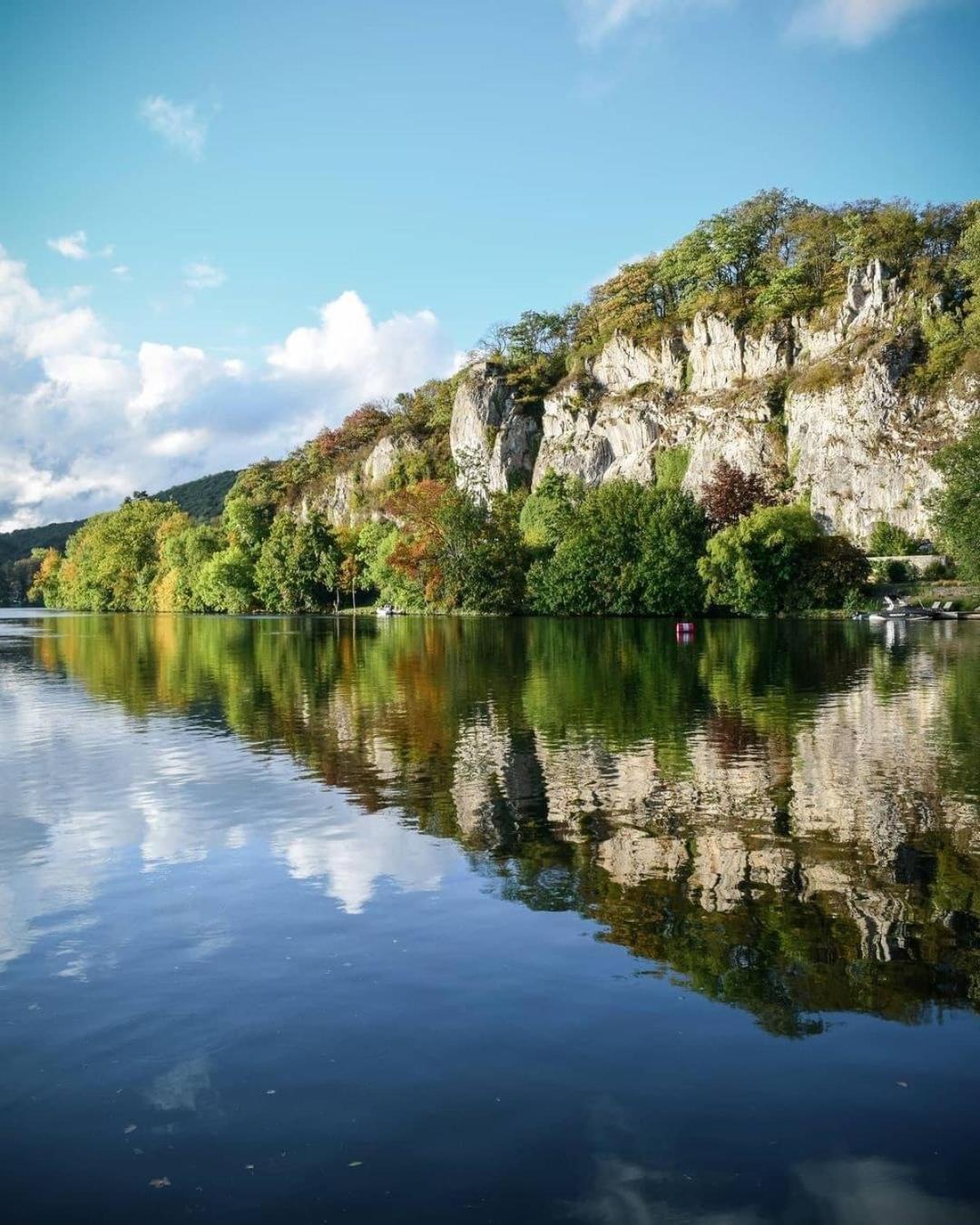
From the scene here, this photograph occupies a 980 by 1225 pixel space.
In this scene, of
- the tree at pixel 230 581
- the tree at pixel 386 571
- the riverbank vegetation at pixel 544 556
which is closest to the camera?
the riverbank vegetation at pixel 544 556

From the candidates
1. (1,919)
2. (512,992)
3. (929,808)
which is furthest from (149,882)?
(929,808)

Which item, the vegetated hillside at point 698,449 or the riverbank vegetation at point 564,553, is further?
the vegetated hillside at point 698,449

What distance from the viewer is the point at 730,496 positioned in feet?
335

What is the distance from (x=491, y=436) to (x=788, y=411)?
44876 millimetres

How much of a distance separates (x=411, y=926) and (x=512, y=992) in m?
2.13

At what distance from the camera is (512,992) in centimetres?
916

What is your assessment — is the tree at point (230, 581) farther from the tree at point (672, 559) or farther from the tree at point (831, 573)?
the tree at point (831, 573)

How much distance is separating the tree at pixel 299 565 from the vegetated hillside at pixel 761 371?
66.2 ft

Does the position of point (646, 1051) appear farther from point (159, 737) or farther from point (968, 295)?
point (968, 295)

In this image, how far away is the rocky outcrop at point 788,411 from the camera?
328 feet

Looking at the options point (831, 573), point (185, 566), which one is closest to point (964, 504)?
point (831, 573)

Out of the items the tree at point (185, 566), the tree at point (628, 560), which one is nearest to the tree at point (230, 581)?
the tree at point (185, 566)

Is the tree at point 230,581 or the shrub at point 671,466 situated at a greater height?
the shrub at point 671,466

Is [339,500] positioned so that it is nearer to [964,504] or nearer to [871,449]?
[871,449]
